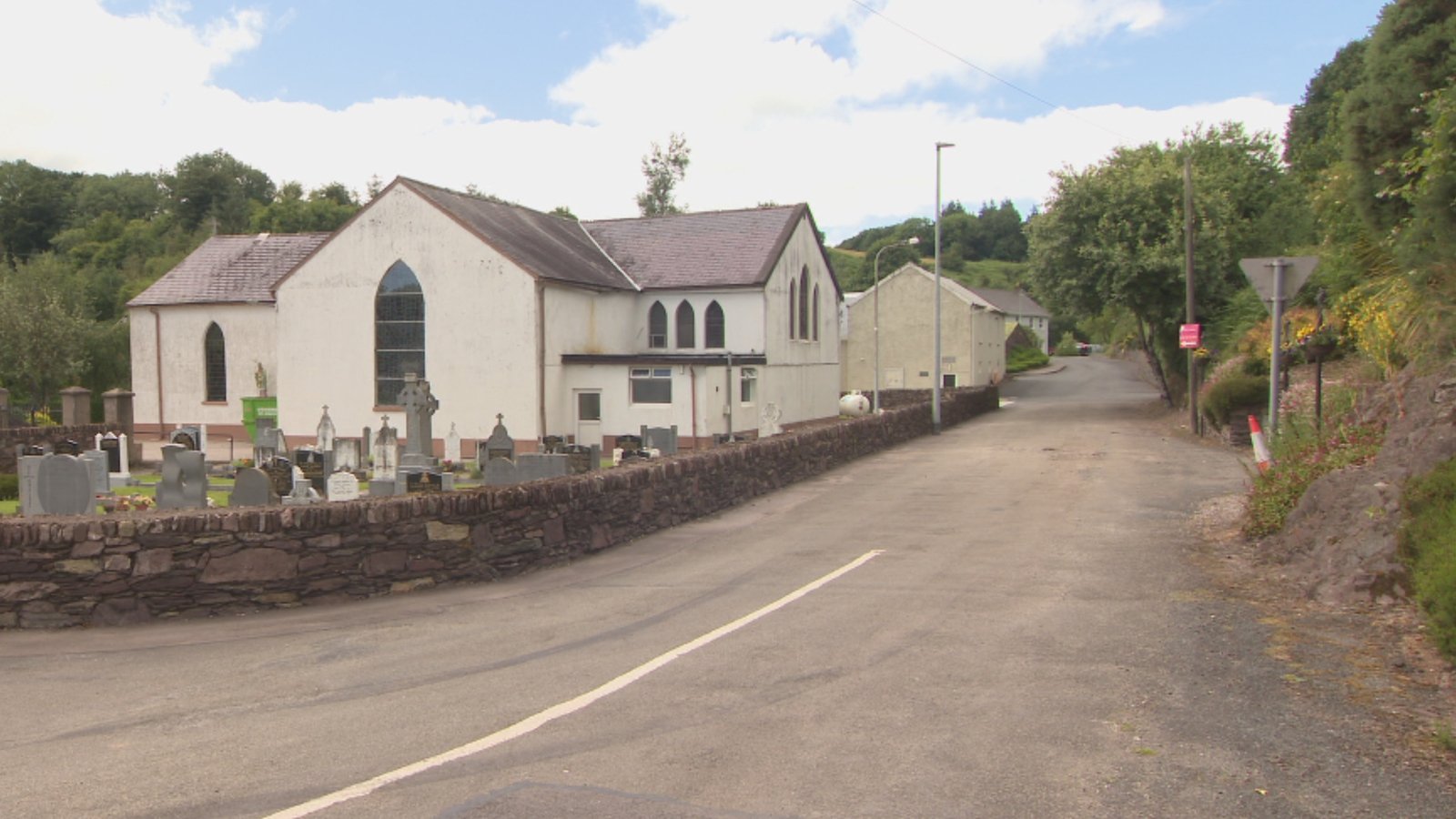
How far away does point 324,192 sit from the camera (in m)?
86.2

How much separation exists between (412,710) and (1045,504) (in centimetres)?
1201

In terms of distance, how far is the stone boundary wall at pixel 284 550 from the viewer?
349 inches

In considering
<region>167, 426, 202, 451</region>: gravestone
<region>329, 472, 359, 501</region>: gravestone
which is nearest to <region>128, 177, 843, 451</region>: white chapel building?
<region>167, 426, 202, 451</region>: gravestone

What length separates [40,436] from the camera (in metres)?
26.0

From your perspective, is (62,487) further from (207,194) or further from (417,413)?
(207,194)

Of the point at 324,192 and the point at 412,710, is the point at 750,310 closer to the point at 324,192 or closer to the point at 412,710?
the point at 412,710

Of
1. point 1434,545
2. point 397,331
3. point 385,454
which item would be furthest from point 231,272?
point 1434,545

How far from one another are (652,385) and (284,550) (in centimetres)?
2196

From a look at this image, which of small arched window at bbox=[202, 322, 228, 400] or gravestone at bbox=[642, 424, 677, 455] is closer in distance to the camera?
gravestone at bbox=[642, 424, 677, 455]

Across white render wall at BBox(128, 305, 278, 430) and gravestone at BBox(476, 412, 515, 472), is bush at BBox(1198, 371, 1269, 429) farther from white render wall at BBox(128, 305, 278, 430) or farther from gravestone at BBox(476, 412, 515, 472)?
white render wall at BBox(128, 305, 278, 430)

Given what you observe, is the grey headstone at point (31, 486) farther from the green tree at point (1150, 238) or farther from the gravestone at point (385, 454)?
the green tree at point (1150, 238)

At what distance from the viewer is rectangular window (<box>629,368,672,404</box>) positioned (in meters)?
31.1

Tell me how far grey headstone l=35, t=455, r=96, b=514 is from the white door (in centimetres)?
2047

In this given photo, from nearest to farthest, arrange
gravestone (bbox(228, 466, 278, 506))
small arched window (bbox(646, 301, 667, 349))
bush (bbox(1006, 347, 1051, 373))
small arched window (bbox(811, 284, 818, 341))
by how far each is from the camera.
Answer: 1. gravestone (bbox(228, 466, 278, 506))
2. small arched window (bbox(646, 301, 667, 349))
3. small arched window (bbox(811, 284, 818, 341))
4. bush (bbox(1006, 347, 1051, 373))
